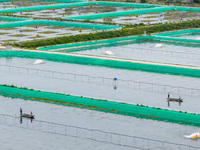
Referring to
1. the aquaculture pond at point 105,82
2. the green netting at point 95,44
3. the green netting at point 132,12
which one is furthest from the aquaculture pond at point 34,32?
the aquaculture pond at point 105,82

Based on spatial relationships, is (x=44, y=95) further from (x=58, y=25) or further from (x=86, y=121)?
(x=58, y=25)

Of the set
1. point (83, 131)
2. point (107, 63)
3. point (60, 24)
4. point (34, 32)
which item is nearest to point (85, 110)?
point (83, 131)

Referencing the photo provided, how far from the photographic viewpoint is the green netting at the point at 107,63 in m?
64.4

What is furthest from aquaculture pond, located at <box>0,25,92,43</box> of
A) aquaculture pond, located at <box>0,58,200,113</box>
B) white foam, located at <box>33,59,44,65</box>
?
aquaculture pond, located at <box>0,58,200,113</box>

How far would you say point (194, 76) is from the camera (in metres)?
63.1

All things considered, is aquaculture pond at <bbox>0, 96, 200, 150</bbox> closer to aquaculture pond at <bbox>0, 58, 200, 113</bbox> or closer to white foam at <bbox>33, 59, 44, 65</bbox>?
aquaculture pond at <bbox>0, 58, 200, 113</bbox>

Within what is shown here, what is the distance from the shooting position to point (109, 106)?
166 feet

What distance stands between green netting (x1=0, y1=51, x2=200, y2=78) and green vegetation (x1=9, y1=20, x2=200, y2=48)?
4.68 m

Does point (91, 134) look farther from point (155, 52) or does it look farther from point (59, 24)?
point (59, 24)

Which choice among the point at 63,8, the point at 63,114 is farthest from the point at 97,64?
the point at 63,8

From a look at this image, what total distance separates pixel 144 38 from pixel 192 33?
11585 mm

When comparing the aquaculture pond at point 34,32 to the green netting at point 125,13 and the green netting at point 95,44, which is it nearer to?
the green netting at point 95,44

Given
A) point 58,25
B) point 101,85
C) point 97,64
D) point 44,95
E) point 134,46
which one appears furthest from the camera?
point 58,25

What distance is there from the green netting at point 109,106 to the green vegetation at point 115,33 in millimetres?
25089
